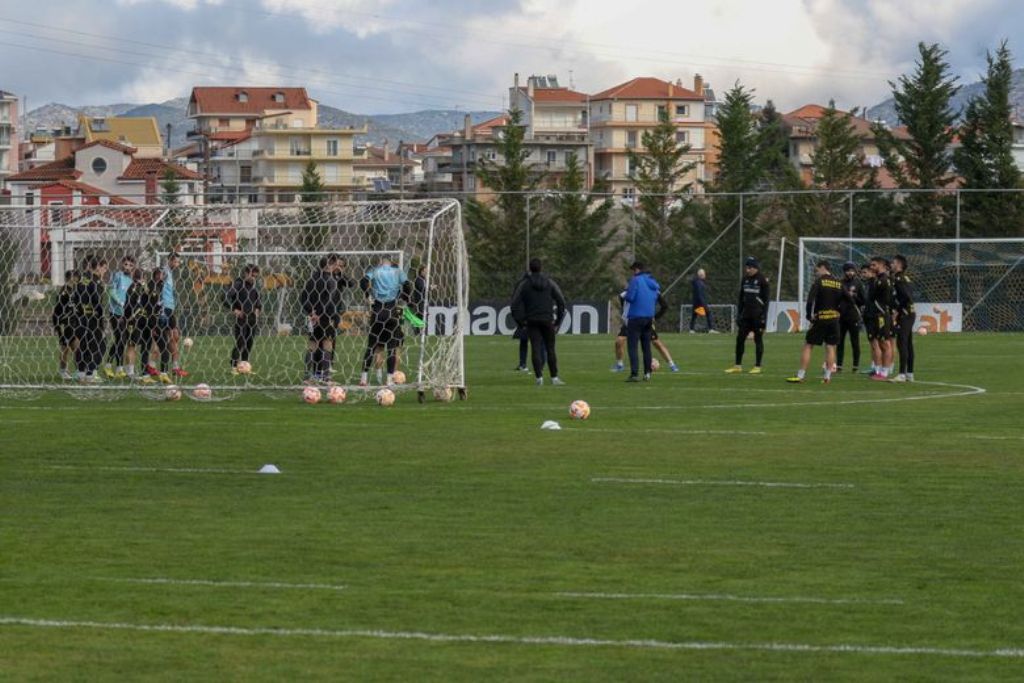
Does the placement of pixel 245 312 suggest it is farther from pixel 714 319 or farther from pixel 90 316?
pixel 714 319

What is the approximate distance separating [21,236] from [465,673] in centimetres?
2567

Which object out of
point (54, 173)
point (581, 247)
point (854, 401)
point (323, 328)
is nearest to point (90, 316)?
point (323, 328)

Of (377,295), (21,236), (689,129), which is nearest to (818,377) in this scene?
(377,295)

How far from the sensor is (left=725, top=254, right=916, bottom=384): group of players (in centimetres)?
2966

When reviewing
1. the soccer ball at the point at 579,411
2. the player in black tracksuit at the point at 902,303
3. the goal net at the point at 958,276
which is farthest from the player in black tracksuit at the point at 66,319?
the goal net at the point at 958,276

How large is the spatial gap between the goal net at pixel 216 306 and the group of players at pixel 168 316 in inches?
1.1

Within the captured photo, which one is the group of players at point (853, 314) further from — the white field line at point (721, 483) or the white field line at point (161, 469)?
the white field line at point (161, 469)

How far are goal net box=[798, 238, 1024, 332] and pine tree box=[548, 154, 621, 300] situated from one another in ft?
19.7

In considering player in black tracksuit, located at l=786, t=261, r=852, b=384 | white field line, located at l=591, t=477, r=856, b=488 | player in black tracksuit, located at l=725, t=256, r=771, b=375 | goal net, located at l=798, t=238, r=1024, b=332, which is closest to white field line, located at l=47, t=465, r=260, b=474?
white field line, located at l=591, t=477, r=856, b=488

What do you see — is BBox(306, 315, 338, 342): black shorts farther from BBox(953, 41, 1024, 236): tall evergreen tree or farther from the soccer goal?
BBox(953, 41, 1024, 236): tall evergreen tree

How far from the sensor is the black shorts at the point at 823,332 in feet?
96.8

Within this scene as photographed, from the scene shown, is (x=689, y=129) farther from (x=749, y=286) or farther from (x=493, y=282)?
(x=749, y=286)

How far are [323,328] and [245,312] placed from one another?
3.68m

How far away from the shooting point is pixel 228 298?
33250mm
